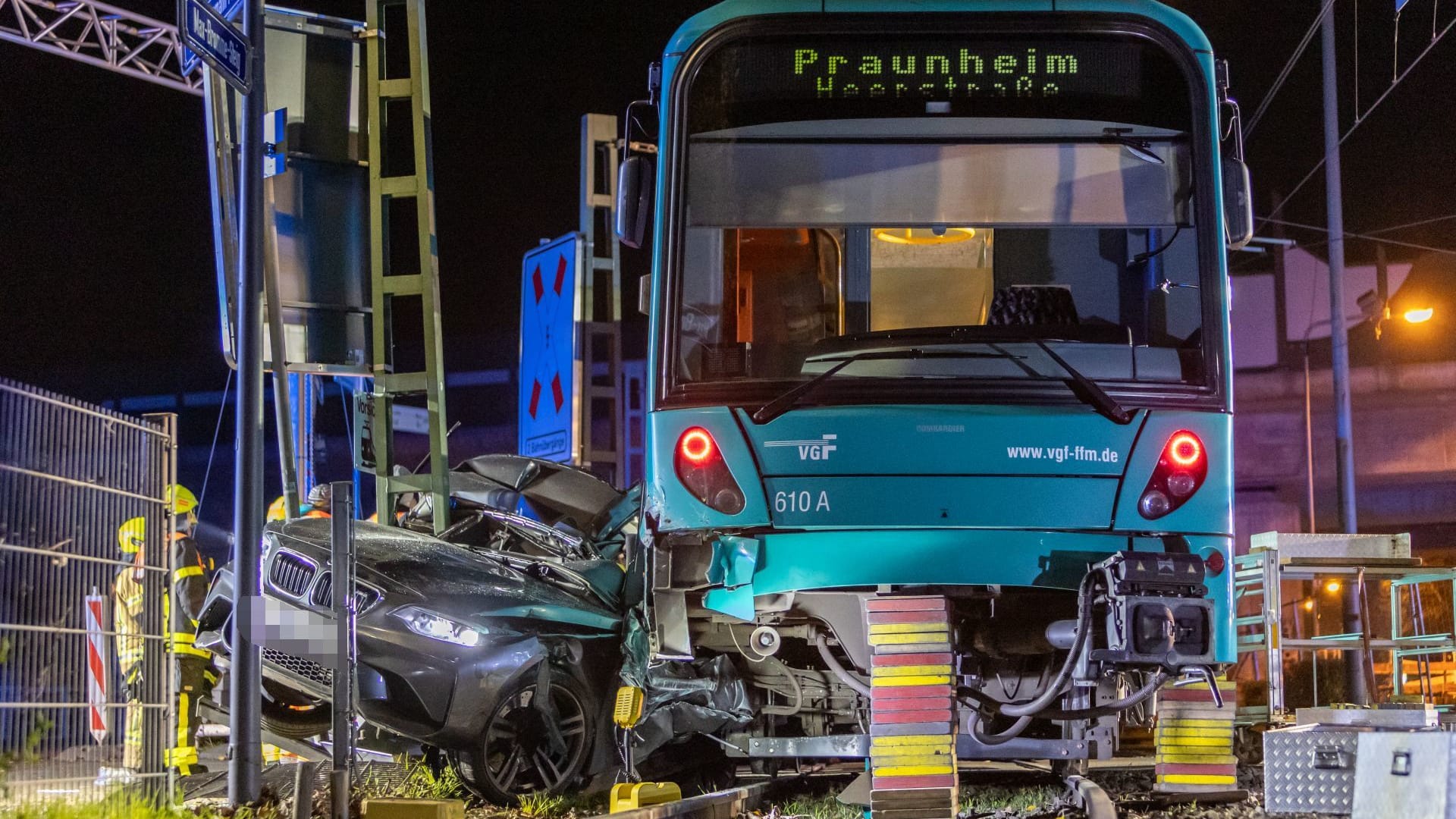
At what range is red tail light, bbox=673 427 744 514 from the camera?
6969 millimetres

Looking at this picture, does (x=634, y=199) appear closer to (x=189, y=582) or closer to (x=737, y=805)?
(x=737, y=805)

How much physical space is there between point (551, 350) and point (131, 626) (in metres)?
8.72

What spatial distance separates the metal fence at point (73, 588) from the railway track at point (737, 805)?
7.96ft

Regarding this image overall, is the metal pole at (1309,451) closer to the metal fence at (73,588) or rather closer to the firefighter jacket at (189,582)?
the firefighter jacket at (189,582)

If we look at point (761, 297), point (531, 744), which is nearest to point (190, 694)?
point (531, 744)

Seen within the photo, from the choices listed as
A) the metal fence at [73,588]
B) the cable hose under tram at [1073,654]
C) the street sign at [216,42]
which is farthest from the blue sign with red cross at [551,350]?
the cable hose under tram at [1073,654]

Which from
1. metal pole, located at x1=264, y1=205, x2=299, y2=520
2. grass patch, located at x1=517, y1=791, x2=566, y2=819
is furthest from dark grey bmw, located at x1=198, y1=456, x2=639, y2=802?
metal pole, located at x1=264, y1=205, x2=299, y2=520

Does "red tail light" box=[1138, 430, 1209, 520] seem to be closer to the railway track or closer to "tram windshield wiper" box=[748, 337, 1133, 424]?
"tram windshield wiper" box=[748, 337, 1133, 424]

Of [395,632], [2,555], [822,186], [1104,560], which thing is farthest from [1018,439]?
[2,555]

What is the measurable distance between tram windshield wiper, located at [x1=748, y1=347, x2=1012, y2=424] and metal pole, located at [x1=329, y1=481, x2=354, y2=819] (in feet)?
5.92

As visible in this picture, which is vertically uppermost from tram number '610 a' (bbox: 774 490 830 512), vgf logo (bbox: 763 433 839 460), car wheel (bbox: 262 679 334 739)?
vgf logo (bbox: 763 433 839 460)

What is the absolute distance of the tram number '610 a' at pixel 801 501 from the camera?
6883 millimetres

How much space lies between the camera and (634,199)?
7.36m

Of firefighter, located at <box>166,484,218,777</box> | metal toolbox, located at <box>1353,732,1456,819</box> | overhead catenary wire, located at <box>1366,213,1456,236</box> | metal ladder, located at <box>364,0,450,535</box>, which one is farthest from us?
overhead catenary wire, located at <box>1366,213,1456,236</box>
